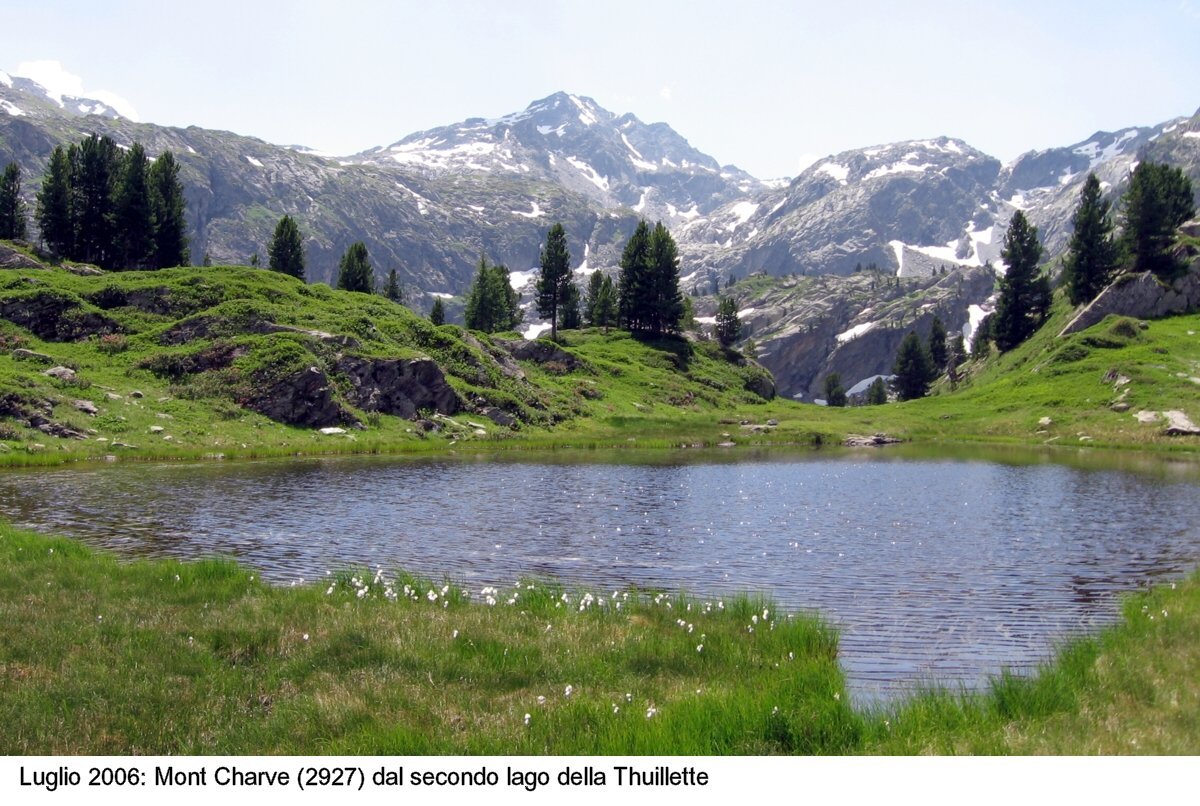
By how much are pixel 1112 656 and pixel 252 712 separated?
45.6 feet

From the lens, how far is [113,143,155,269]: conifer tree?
357 ft

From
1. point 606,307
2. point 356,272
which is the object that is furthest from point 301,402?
point 606,307

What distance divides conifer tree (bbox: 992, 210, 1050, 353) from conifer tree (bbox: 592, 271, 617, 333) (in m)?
71.7

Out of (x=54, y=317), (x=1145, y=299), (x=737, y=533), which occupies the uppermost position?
(x=1145, y=299)

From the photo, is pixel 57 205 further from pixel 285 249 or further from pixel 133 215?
pixel 285 249

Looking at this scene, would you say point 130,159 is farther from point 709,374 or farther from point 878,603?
point 878,603

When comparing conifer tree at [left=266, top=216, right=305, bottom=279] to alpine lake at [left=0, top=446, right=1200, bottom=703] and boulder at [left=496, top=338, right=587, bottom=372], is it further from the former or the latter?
alpine lake at [left=0, top=446, right=1200, bottom=703]

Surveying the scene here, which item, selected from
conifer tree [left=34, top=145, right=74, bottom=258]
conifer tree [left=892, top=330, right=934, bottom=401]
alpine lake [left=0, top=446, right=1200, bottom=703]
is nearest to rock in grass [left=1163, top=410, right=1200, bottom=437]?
alpine lake [left=0, top=446, right=1200, bottom=703]

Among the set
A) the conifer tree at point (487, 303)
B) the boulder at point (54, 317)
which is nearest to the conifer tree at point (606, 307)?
the conifer tree at point (487, 303)

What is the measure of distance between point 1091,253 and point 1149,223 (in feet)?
30.0

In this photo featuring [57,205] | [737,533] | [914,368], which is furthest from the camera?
[914,368]

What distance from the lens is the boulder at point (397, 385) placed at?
7069 cm

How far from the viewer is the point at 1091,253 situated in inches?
5074

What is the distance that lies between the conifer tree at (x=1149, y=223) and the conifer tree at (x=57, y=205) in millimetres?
164054
